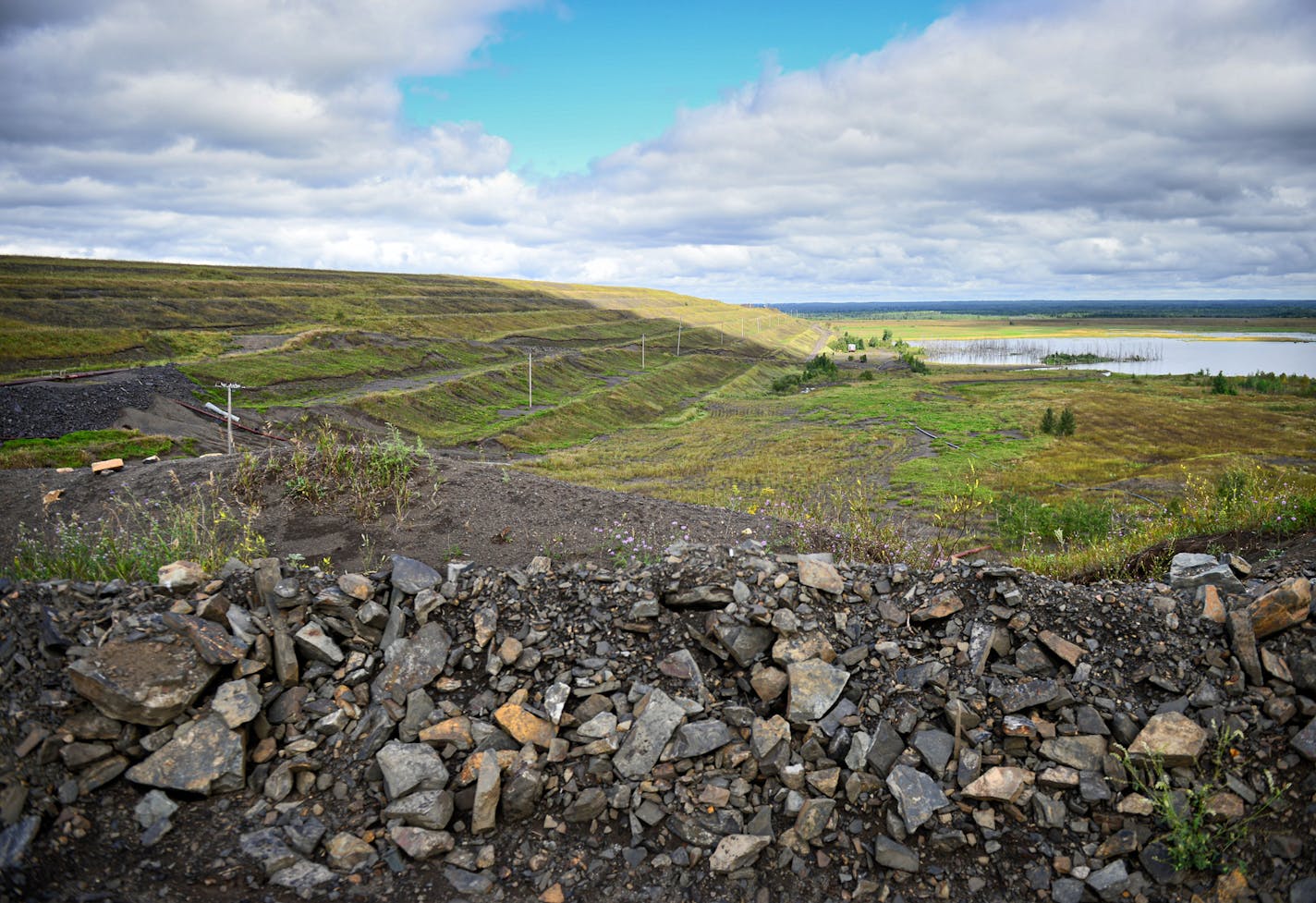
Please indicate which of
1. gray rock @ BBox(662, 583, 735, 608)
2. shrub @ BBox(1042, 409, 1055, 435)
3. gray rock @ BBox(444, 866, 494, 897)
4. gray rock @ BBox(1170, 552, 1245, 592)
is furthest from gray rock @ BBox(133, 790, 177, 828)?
shrub @ BBox(1042, 409, 1055, 435)

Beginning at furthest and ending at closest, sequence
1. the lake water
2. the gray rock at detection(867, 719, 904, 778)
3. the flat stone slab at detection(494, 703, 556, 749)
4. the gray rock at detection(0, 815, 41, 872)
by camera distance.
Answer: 1. the lake water
2. the flat stone slab at detection(494, 703, 556, 749)
3. the gray rock at detection(867, 719, 904, 778)
4. the gray rock at detection(0, 815, 41, 872)

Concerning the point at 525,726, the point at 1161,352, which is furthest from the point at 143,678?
the point at 1161,352

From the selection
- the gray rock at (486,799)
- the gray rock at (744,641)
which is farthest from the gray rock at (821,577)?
the gray rock at (486,799)

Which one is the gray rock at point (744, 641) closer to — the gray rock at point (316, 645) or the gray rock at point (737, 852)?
the gray rock at point (737, 852)

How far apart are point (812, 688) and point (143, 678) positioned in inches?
181

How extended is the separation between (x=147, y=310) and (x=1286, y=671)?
3229 inches

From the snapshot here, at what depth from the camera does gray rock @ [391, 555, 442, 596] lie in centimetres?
577

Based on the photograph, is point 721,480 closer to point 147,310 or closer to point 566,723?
point 566,723

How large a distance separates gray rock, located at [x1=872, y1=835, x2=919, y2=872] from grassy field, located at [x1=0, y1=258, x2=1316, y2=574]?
4.02 metres

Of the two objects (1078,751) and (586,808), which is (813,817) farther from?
(1078,751)

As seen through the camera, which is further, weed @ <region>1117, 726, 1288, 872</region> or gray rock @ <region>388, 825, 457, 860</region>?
gray rock @ <region>388, 825, 457, 860</region>

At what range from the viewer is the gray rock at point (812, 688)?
513cm

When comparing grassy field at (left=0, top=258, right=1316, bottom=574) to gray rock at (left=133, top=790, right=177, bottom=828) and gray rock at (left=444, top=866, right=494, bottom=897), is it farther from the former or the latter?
gray rock at (left=133, top=790, right=177, bottom=828)

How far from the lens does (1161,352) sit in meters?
136
